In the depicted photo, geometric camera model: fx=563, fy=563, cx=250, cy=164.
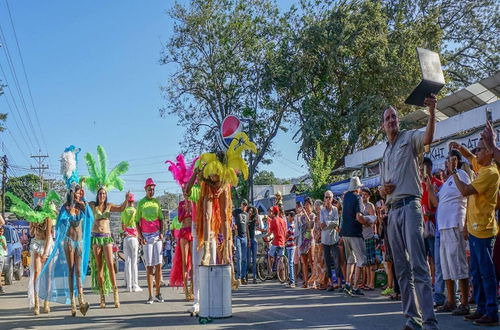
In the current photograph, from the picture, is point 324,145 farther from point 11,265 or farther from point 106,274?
point 106,274

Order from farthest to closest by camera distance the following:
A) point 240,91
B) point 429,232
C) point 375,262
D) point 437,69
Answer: point 240,91 < point 375,262 < point 429,232 < point 437,69

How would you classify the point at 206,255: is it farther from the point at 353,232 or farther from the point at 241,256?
the point at 241,256

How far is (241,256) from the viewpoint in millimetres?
15672

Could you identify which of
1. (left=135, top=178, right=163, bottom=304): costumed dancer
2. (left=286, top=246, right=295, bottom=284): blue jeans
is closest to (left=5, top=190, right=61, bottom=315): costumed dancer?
Answer: (left=135, top=178, right=163, bottom=304): costumed dancer

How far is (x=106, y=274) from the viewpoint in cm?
1042

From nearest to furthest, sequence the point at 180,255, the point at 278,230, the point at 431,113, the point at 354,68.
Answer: the point at 431,113, the point at 180,255, the point at 278,230, the point at 354,68

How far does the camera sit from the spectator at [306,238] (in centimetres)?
1349

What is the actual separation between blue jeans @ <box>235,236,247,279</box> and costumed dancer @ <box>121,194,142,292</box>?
287 centimetres

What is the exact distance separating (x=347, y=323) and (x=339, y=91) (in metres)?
23.0

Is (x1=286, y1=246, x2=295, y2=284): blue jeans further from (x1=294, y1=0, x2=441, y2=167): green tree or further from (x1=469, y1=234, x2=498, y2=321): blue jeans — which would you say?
(x1=294, y1=0, x2=441, y2=167): green tree

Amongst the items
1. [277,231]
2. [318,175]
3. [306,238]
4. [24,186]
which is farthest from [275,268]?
[24,186]

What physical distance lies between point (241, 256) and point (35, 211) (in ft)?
22.0

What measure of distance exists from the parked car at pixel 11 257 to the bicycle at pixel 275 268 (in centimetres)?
910

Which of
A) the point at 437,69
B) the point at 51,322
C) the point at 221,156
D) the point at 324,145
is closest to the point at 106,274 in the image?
the point at 51,322
